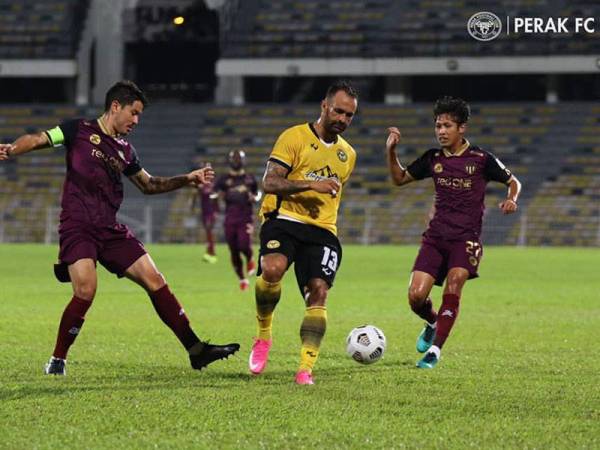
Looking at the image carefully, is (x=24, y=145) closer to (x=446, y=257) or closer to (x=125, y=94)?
(x=125, y=94)

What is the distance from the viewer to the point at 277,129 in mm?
42875

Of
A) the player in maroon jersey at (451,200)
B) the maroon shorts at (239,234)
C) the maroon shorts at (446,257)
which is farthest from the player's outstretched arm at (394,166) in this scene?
the maroon shorts at (239,234)

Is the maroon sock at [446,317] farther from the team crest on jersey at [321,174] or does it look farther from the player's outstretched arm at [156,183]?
the player's outstretched arm at [156,183]

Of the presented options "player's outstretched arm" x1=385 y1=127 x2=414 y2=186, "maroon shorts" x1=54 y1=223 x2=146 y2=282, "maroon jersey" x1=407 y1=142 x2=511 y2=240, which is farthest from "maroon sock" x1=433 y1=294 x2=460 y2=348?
"maroon shorts" x1=54 y1=223 x2=146 y2=282

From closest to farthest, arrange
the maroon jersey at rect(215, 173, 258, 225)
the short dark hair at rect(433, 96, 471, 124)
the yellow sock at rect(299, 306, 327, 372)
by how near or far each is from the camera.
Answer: the yellow sock at rect(299, 306, 327, 372) < the short dark hair at rect(433, 96, 471, 124) < the maroon jersey at rect(215, 173, 258, 225)

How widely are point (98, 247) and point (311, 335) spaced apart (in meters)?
1.60

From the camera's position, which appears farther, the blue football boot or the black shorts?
the blue football boot

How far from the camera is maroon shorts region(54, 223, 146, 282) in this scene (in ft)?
28.0

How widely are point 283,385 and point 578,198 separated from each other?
3008 cm

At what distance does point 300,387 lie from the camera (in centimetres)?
792

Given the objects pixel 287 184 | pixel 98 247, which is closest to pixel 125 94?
pixel 98 247

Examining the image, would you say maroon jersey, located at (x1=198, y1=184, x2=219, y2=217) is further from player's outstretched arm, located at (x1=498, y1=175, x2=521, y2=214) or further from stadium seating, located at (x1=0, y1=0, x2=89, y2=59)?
player's outstretched arm, located at (x1=498, y1=175, x2=521, y2=214)

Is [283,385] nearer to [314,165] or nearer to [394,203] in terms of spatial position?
[314,165]

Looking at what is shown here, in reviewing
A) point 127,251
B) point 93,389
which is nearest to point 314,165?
point 127,251
